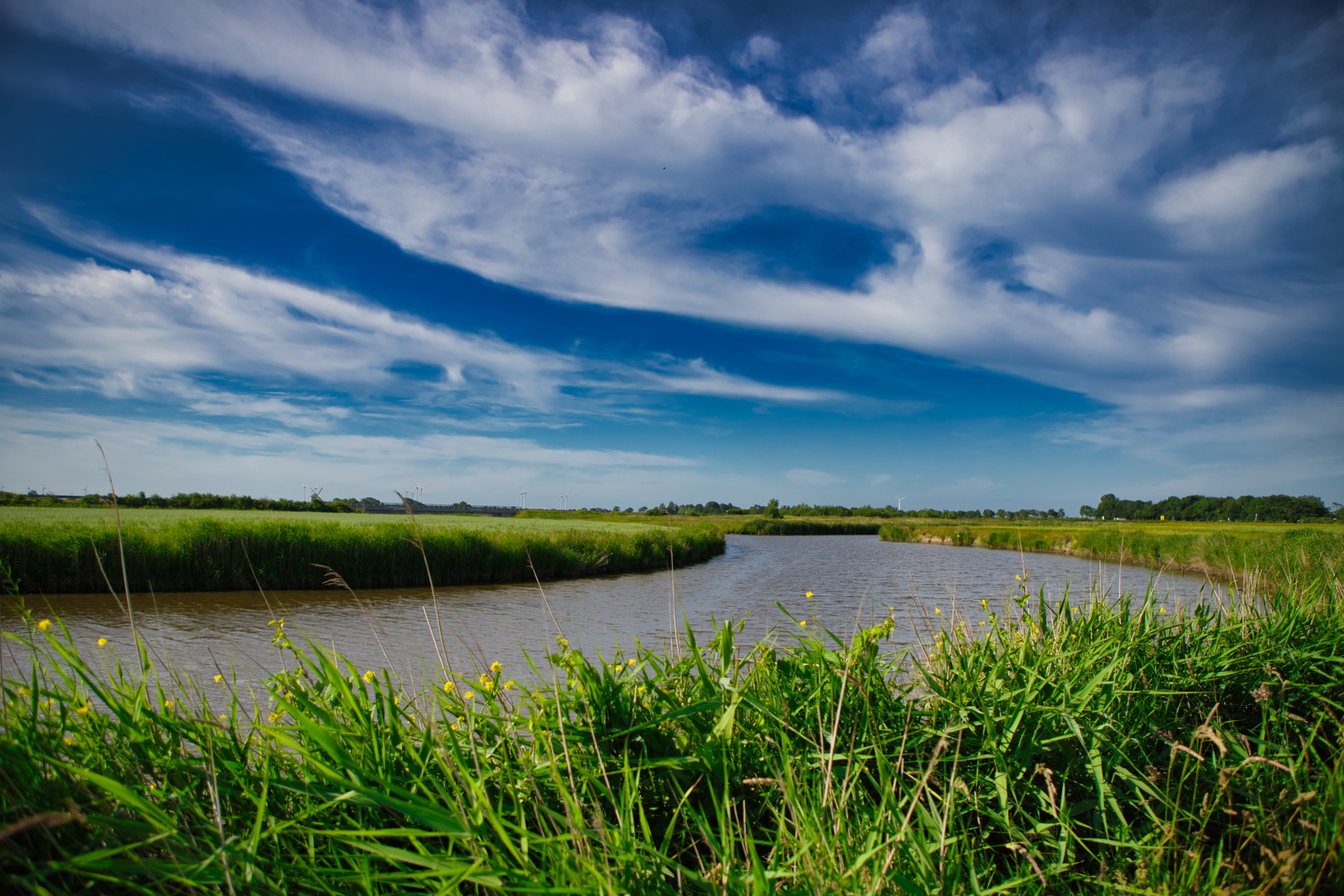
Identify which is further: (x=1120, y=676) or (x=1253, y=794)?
(x=1120, y=676)

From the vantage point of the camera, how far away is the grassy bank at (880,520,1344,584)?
469 inches

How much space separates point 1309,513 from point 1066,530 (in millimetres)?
37756

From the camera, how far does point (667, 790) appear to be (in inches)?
96.1

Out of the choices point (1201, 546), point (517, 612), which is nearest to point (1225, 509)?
point (1201, 546)

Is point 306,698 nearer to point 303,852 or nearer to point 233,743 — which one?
point 233,743

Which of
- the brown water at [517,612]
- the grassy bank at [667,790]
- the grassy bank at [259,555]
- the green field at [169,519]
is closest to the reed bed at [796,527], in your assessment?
the green field at [169,519]

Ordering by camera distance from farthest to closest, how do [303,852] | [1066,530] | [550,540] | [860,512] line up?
[860,512], [1066,530], [550,540], [303,852]

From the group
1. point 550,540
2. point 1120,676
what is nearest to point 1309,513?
point 550,540

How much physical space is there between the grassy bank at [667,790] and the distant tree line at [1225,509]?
2585 inches

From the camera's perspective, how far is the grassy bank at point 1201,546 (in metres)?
11.9

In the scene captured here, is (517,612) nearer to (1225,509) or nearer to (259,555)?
(259,555)

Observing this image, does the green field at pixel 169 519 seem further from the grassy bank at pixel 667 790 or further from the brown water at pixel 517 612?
the grassy bank at pixel 667 790

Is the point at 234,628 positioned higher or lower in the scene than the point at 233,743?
lower

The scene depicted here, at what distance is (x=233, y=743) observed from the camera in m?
2.28
